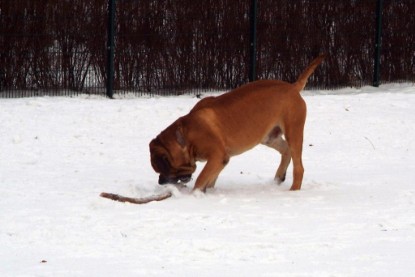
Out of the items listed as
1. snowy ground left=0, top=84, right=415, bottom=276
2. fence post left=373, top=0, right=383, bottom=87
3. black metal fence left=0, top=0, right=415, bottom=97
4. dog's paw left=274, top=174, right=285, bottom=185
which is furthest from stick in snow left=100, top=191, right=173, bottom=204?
fence post left=373, top=0, right=383, bottom=87

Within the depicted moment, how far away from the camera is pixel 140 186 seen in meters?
10.6

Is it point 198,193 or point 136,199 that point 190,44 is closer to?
point 198,193

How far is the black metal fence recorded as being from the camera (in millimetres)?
17078

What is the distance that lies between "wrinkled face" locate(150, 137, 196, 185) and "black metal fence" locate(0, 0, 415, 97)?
23.8 ft

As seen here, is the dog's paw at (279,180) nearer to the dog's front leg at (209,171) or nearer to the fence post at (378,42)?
the dog's front leg at (209,171)

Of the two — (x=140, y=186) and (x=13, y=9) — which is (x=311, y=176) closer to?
(x=140, y=186)

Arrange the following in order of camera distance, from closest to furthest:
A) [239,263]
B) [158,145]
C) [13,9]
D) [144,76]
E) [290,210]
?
[239,263]
[290,210]
[158,145]
[13,9]
[144,76]

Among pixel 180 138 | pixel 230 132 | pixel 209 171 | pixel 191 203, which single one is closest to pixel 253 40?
pixel 230 132

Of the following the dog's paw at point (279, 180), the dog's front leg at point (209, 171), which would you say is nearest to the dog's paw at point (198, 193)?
the dog's front leg at point (209, 171)

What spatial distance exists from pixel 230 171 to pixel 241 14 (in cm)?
727

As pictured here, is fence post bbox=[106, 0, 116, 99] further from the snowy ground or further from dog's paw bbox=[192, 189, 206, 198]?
dog's paw bbox=[192, 189, 206, 198]

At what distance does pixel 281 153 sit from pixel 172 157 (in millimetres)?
1513

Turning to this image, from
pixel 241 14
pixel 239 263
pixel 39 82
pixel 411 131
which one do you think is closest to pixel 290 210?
pixel 239 263

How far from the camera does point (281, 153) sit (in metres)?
11.1
